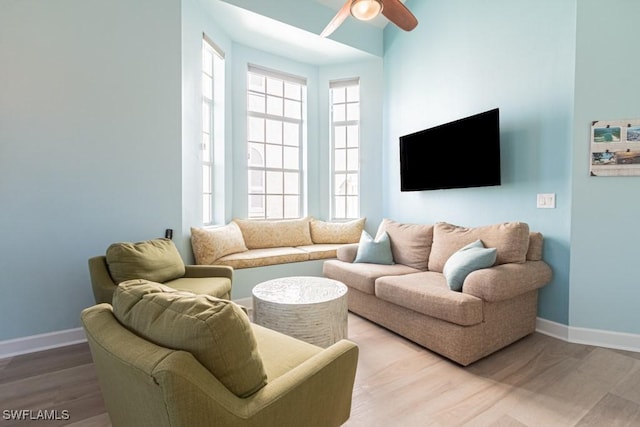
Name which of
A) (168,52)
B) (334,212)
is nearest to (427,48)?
(334,212)

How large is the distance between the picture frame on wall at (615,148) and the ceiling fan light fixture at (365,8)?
6.30ft

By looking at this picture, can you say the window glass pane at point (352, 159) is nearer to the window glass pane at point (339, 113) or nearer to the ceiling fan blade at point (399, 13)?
Result: the window glass pane at point (339, 113)

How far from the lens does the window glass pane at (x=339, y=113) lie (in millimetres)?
4648

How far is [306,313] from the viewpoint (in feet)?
6.34

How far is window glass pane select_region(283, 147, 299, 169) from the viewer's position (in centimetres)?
450

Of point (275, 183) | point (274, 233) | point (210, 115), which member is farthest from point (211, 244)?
Result: point (210, 115)

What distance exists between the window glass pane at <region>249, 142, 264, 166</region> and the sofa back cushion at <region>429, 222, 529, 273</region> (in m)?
2.59

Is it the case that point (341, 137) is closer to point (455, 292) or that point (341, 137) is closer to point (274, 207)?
point (274, 207)

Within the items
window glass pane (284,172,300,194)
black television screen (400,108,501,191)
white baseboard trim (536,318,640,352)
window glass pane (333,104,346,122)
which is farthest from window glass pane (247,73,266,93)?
white baseboard trim (536,318,640,352)

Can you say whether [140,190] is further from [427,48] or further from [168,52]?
[427,48]

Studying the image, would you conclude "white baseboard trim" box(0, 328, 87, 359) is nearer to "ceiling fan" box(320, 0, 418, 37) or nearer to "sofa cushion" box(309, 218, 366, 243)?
"sofa cushion" box(309, 218, 366, 243)

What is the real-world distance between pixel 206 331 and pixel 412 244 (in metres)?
2.70

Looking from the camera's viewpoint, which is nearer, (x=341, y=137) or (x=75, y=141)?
(x=75, y=141)

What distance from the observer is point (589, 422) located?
1.49 metres
